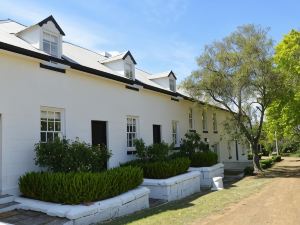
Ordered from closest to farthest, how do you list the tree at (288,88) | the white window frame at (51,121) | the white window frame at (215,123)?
1. the white window frame at (51,121)
2. the tree at (288,88)
3. the white window frame at (215,123)

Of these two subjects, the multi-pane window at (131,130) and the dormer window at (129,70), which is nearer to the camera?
the multi-pane window at (131,130)

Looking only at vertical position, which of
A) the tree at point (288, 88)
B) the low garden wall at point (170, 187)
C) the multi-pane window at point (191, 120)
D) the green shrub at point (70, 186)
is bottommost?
the low garden wall at point (170, 187)

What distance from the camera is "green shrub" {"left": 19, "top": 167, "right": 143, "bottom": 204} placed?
9.32 m

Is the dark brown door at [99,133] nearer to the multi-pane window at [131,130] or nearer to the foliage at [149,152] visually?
the foliage at [149,152]

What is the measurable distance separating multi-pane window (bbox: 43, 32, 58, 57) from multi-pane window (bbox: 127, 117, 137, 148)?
535cm

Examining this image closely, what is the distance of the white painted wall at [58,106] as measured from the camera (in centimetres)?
1033

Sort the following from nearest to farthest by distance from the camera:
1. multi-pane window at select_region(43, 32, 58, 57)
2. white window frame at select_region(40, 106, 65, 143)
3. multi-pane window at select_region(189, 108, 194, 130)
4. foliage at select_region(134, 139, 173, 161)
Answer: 1. white window frame at select_region(40, 106, 65, 143)
2. multi-pane window at select_region(43, 32, 58, 57)
3. foliage at select_region(134, 139, 173, 161)
4. multi-pane window at select_region(189, 108, 194, 130)

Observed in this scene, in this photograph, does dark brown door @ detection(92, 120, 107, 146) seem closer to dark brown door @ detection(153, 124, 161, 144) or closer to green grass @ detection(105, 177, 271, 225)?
green grass @ detection(105, 177, 271, 225)

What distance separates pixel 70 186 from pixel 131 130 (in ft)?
25.2

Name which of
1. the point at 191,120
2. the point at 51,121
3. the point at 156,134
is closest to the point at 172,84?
the point at 191,120

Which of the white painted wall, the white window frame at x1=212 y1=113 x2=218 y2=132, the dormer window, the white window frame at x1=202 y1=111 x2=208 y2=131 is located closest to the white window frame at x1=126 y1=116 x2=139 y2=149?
the white painted wall

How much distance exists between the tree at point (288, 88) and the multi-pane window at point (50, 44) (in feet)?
45.8

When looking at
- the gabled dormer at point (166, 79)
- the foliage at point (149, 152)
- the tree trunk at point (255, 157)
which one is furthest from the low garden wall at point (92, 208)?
the tree trunk at point (255, 157)

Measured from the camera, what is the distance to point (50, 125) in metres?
12.0
